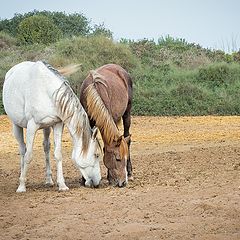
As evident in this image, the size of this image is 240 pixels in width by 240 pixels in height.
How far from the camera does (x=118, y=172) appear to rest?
8977 millimetres

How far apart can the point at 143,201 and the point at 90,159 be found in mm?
1506

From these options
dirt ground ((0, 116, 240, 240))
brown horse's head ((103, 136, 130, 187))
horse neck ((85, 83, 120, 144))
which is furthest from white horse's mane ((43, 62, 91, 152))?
dirt ground ((0, 116, 240, 240))

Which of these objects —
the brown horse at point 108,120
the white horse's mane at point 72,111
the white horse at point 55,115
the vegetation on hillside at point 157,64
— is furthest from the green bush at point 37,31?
the white horse's mane at point 72,111

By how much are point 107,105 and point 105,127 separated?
41cm

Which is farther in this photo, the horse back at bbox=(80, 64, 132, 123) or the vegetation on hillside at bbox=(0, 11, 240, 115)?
the vegetation on hillside at bbox=(0, 11, 240, 115)

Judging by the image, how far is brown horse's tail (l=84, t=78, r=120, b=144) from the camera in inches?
350

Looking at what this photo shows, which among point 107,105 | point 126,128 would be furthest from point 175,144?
point 107,105

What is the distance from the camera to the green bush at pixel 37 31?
1312 inches

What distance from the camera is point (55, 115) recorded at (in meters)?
8.84

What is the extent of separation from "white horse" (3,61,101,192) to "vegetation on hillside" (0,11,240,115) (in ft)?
39.7

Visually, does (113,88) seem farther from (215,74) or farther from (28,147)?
(215,74)

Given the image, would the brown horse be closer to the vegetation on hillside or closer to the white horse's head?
the white horse's head

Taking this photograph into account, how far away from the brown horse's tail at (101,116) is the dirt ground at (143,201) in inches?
28.9

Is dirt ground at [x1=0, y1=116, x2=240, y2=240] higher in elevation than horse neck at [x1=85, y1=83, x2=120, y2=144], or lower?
lower
